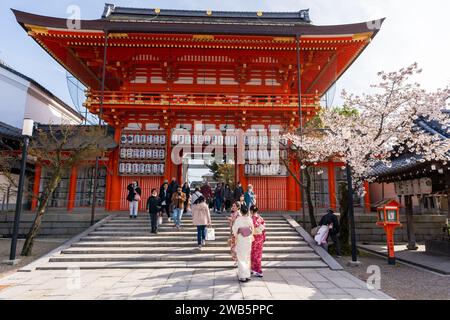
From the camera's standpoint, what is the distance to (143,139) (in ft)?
52.1

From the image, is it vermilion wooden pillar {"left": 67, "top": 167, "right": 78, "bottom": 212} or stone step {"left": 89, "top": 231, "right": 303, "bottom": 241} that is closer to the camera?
stone step {"left": 89, "top": 231, "right": 303, "bottom": 241}

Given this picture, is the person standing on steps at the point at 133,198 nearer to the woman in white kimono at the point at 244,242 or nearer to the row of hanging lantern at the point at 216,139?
the row of hanging lantern at the point at 216,139

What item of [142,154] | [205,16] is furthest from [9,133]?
[205,16]

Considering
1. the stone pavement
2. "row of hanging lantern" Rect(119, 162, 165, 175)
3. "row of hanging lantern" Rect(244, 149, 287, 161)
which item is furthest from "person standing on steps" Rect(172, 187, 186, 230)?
"row of hanging lantern" Rect(244, 149, 287, 161)

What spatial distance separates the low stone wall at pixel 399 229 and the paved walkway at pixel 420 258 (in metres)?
0.80

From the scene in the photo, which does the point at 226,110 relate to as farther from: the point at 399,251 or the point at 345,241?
the point at 399,251

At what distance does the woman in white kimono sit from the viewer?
6.77 meters

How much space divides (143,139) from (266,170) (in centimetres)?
736

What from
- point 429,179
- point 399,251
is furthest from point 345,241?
point 429,179

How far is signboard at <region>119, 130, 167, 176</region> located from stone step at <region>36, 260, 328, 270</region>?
7359 millimetres

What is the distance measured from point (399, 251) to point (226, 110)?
10825 millimetres

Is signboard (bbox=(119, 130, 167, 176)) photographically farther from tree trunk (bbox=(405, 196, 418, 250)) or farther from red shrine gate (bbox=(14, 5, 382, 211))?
tree trunk (bbox=(405, 196, 418, 250))

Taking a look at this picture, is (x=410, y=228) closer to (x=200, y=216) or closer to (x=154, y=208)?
(x=200, y=216)
